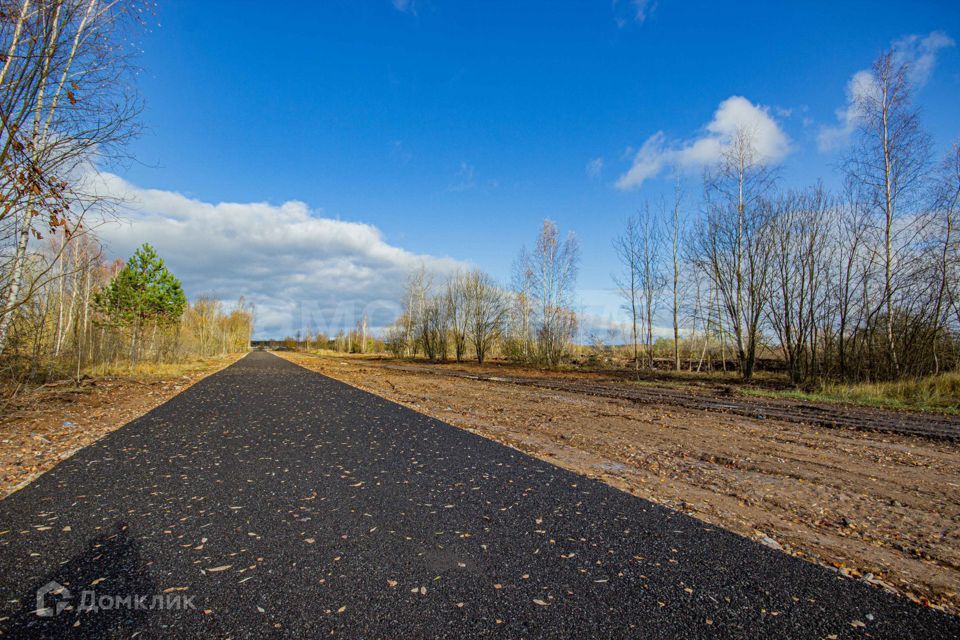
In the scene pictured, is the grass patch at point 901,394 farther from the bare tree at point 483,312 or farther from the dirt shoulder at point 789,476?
the bare tree at point 483,312

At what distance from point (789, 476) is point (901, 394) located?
41.2 ft

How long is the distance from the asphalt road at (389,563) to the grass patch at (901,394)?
13.3 m

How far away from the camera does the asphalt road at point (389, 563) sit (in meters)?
2.45

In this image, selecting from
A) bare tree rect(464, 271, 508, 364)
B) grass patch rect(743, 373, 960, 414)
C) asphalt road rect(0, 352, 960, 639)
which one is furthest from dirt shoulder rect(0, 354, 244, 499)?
bare tree rect(464, 271, 508, 364)

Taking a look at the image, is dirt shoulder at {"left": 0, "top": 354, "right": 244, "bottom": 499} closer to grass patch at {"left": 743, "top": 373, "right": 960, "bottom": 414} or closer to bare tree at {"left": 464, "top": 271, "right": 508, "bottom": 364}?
grass patch at {"left": 743, "top": 373, "right": 960, "bottom": 414}

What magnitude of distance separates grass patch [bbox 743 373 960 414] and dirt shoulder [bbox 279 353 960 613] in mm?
2243

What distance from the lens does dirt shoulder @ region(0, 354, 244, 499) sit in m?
5.56

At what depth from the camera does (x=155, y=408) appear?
10609 millimetres

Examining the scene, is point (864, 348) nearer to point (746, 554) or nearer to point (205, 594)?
point (746, 554)

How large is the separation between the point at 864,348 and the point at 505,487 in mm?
18952

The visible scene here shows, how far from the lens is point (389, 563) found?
3.14 m

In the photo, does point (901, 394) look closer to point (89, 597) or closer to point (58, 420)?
point (89, 597)

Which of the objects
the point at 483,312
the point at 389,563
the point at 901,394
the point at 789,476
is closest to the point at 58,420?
the point at 389,563

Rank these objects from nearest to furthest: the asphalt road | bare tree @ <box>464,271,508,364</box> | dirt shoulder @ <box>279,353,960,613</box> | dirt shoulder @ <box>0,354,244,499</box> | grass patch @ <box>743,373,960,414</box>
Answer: the asphalt road
dirt shoulder @ <box>279,353,960,613</box>
dirt shoulder @ <box>0,354,244,499</box>
grass patch @ <box>743,373,960,414</box>
bare tree @ <box>464,271,508,364</box>
